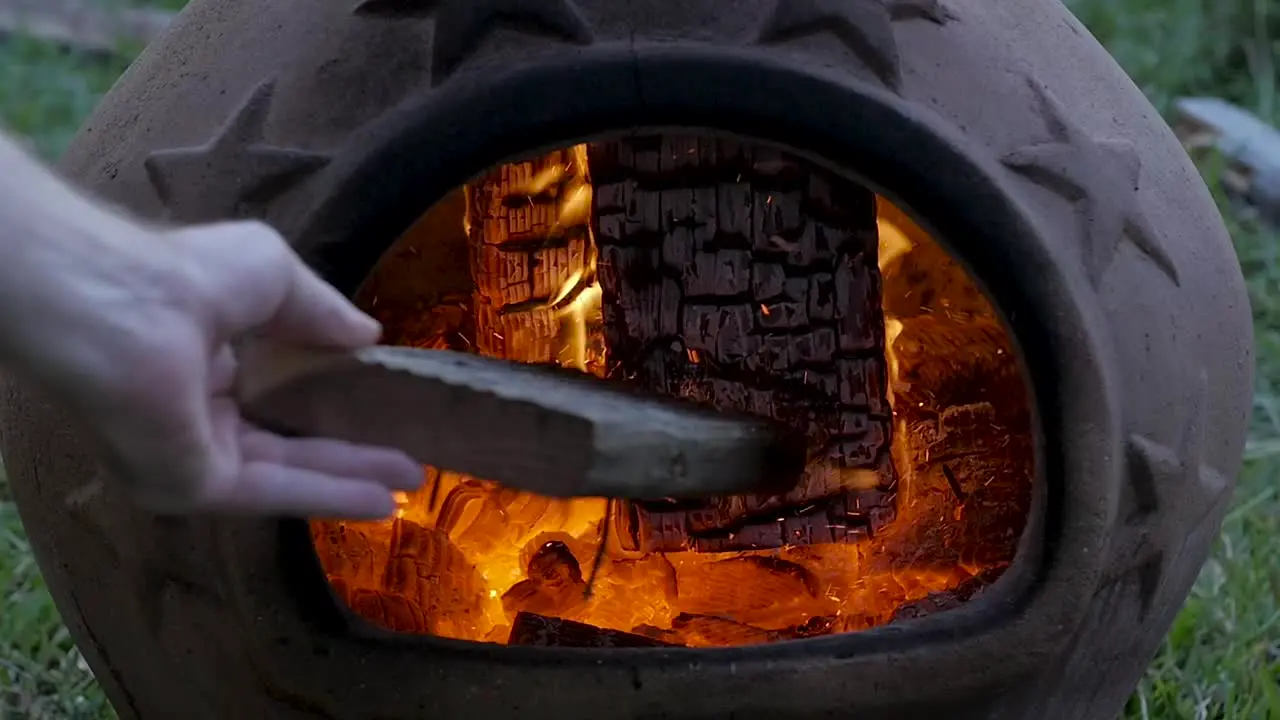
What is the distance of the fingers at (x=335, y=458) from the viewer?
95 centimetres

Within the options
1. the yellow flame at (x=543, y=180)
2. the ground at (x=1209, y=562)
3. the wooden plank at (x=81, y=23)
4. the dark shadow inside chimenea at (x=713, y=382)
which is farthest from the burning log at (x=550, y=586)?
the wooden plank at (x=81, y=23)

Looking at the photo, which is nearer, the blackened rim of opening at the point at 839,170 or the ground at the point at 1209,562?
the blackened rim of opening at the point at 839,170

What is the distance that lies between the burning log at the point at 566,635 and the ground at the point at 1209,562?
744 millimetres

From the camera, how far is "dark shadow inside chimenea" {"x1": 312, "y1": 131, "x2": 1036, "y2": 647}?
1195mm

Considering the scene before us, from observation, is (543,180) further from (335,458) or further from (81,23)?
(81,23)

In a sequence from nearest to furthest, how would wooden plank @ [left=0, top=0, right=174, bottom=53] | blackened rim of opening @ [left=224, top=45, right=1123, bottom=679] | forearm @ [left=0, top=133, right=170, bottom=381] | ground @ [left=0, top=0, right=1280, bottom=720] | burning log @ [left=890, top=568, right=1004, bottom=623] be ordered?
forearm @ [left=0, top=133, right=170, bottom=381], blackened rim of opening @ [left=224, top=45, right=1123, bottom=679], burning log @ [left=890, top=568, right=1004, bottom=623], ground @ [left=0, top=0, right=1280, bottom=720], wooden plank @ [left=0, top=0, right=174, bottom=53]

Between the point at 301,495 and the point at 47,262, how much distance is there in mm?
236

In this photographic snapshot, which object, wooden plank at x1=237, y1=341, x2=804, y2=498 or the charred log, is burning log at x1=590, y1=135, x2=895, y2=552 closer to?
the charred log

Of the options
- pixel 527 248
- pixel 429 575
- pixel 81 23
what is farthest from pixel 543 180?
pixel 81 23

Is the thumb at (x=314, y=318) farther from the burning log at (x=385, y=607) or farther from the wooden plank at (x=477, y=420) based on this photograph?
the burning log at (x=385, y=607)

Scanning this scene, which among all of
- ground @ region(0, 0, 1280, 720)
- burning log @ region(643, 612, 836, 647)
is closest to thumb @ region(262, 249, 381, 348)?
burning log @ region(643, 612, 836, 647)

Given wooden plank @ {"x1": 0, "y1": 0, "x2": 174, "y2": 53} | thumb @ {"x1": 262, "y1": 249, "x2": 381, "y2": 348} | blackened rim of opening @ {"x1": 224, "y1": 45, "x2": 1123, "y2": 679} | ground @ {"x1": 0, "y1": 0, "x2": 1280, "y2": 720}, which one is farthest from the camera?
wooden plank @ {"x1": 0, "y1": 0, "x2": 174, "y2": 53}

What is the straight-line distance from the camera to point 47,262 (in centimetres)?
75

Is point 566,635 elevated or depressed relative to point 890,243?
depressed
